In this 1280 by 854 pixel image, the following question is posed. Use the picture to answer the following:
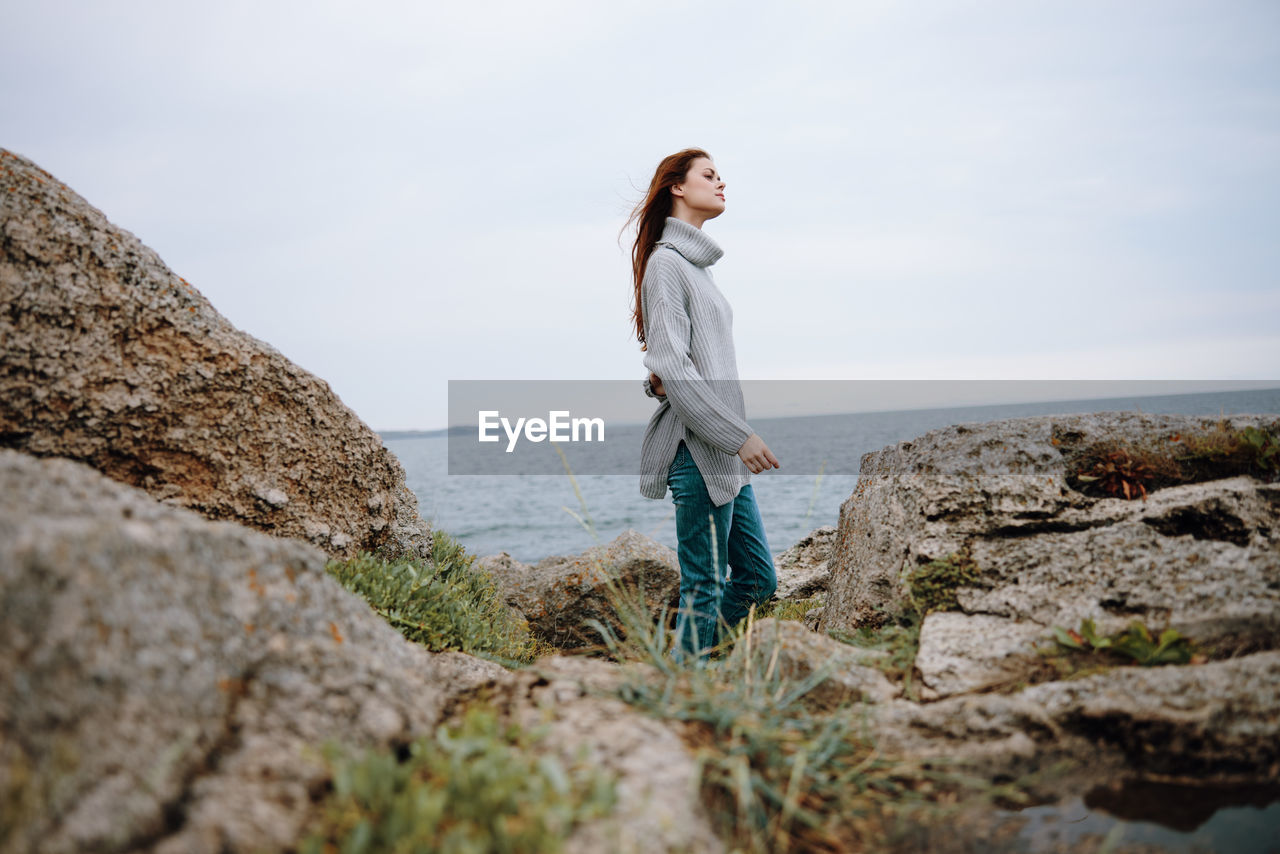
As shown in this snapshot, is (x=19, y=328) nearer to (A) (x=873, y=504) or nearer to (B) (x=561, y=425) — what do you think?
(B) (x=561, y=425)

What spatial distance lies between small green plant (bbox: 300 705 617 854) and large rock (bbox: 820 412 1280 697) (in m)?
1.88

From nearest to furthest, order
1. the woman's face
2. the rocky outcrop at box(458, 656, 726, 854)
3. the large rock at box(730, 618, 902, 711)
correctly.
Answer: the rocky outcrop at box(458, 656, 726, 854) → the large rock at box(730, 618, 902, 711) → the woman's face

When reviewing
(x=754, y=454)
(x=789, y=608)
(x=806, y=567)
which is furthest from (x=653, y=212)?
(x=806, y=567)

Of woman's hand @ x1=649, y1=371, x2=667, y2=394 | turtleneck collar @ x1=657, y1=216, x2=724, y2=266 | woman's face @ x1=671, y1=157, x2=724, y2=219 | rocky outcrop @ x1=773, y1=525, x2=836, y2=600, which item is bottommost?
rocky outcrop @ x1=773, y1=525, x2=836, y2=600

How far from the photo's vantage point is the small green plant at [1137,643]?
2.97 m

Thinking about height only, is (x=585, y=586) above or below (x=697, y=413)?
below

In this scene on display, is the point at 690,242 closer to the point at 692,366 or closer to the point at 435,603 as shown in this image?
the point at 692,366

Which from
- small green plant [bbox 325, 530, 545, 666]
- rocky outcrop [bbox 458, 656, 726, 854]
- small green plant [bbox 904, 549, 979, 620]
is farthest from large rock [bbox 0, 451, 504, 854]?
small green plant [bbox 904, 549, 979, 620]

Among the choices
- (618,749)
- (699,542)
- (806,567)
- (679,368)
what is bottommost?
(806,567)

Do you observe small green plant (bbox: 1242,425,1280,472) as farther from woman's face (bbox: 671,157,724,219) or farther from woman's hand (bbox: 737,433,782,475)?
woman's face (bbox: 671,157,724,219)

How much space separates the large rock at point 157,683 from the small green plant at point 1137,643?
2696 mm

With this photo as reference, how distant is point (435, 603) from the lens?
463cm

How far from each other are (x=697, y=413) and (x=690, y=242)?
124cm

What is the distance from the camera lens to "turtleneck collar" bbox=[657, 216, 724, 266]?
4707 mm
